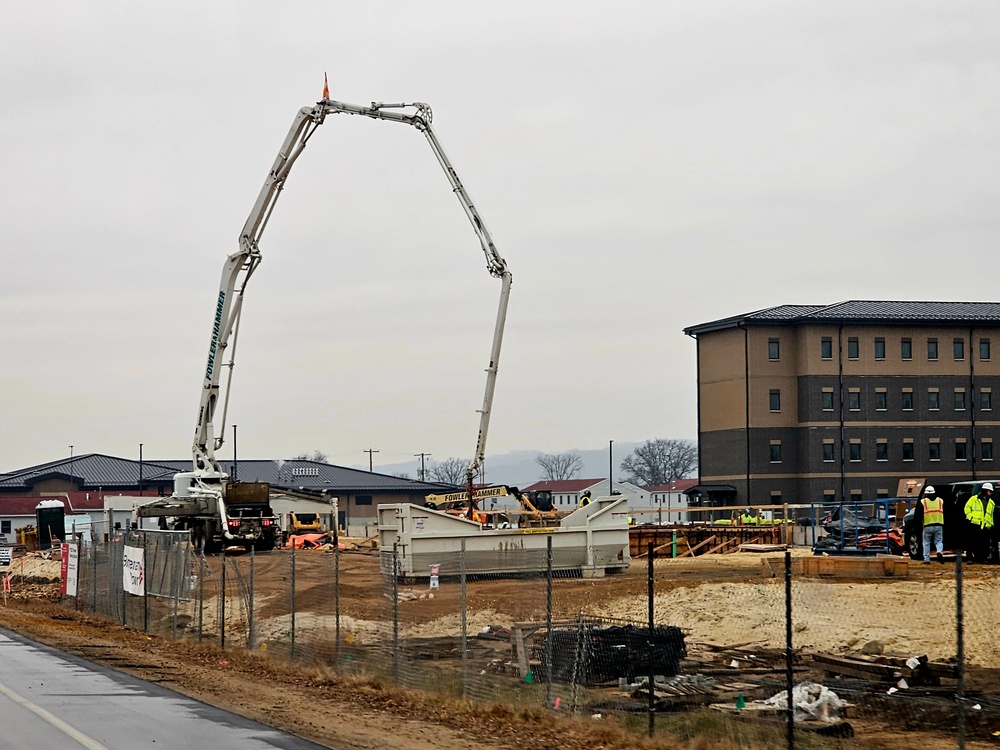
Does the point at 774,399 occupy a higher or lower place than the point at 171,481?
higher

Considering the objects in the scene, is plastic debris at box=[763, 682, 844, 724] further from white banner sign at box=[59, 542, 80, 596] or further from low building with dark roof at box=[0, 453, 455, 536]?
low building with dark roof at box=[0, 453, 455, 536]

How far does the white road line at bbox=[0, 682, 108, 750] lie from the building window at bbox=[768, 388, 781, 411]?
76.7 metres

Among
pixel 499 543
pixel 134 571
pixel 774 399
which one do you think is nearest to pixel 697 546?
pixel 499 543

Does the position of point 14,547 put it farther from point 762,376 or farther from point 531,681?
point 531,681

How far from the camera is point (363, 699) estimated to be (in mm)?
15797

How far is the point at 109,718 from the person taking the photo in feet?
44.7

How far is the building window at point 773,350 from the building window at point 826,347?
2.89 metres

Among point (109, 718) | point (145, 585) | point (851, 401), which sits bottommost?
point (109, 718)

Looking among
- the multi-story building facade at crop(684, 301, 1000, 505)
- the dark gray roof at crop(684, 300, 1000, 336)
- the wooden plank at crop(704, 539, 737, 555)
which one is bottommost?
the wooden plank at crop(704, 539, 737, 555)

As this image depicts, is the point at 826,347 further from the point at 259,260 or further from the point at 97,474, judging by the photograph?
the point at 97,474

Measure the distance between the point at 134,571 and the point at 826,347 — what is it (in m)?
69.1

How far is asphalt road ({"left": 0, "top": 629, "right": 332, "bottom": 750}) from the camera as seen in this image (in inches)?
474

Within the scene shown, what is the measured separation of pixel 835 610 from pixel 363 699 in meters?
8.44

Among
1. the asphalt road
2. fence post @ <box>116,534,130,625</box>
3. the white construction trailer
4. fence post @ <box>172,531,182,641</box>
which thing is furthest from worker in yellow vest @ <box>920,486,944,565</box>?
the asphalt road
